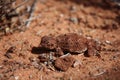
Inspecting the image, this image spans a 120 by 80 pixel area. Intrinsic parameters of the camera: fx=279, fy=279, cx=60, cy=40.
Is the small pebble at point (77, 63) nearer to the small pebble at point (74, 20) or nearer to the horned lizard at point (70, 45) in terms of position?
the horned lizard at point (70, 45)

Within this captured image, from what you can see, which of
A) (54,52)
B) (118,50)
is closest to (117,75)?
(118,50)

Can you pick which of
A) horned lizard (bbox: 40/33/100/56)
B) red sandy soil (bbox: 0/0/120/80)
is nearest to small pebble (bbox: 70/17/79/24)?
red sandy soil (bbox: 0/0/120/80)

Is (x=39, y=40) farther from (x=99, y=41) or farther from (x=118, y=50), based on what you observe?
(x=118, y=50)

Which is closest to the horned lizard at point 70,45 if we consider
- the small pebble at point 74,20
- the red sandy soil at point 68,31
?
the red sandy soil at point 68,31

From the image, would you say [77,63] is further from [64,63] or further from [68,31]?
[68,31]

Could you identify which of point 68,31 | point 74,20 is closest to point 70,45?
point 68,31

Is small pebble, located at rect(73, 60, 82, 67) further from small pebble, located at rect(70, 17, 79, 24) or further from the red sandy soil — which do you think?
small pebble, located at rect(70, 17, 79, 24)
